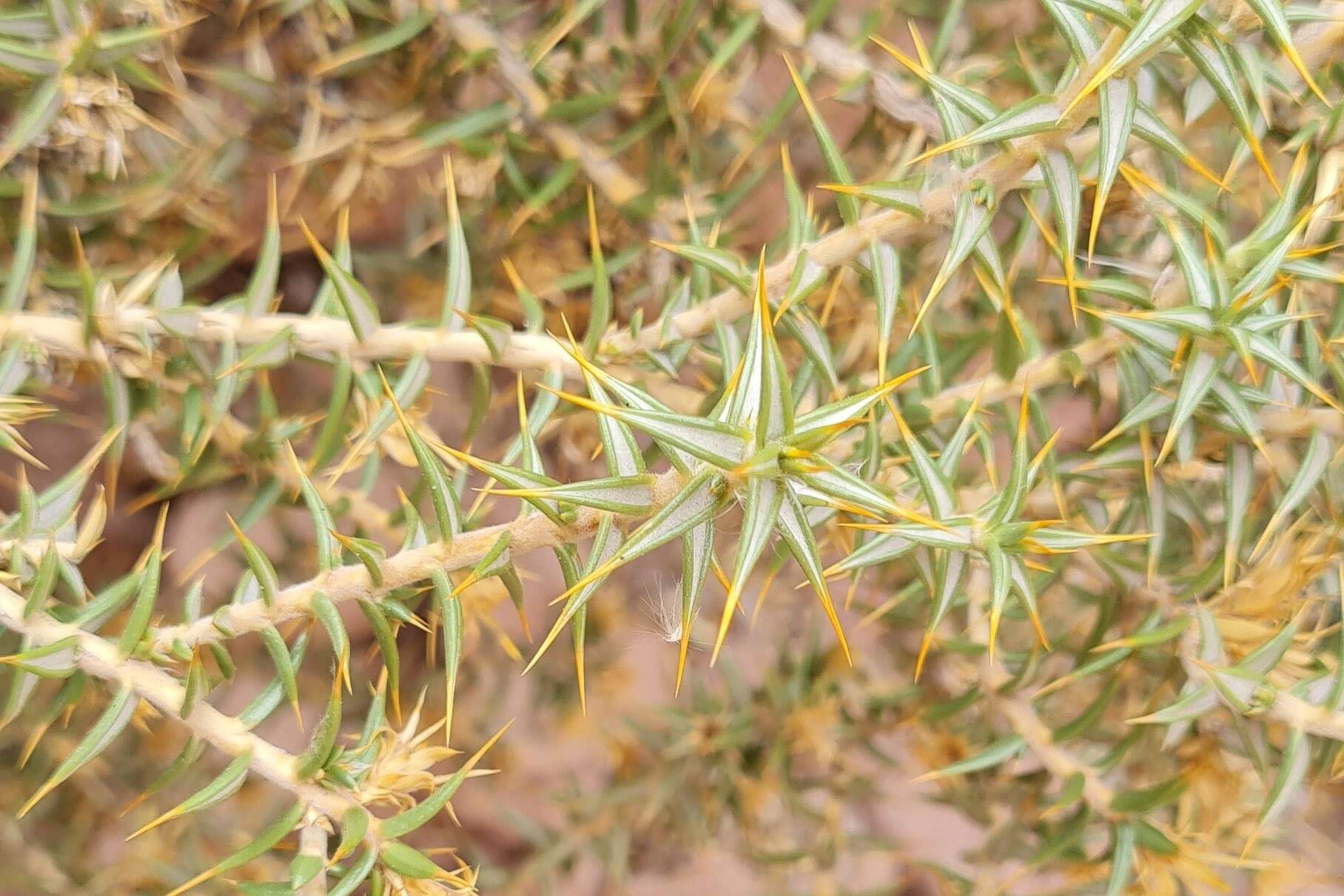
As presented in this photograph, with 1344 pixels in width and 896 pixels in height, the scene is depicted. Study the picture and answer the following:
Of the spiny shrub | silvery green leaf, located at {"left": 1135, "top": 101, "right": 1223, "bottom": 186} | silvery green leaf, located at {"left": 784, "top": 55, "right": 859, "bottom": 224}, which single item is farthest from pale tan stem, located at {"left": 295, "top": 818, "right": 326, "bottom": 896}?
silvery green leaf, located at {"left": 1135, "top": 101, "right": 1223, "bottom": 186}

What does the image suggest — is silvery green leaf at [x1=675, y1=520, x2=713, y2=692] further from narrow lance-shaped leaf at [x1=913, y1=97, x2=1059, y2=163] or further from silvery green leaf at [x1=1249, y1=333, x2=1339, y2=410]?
silvery green leaf at [x1=1249, y1=333, x2=1339, y2=410]

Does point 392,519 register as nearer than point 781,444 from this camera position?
No

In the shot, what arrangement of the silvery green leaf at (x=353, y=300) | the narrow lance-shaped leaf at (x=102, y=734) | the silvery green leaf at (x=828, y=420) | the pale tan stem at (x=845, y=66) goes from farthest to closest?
the pale tan stem at (x=845, y=66), the silvery green leaf at (x=353, y=300), the narrow lance-shaped leaf at (x=102, y=734), the silvery green leaf at (x=828, y=420)

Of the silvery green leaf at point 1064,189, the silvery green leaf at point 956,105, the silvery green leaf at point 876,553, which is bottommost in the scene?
the silvery green leaf at point 876,553

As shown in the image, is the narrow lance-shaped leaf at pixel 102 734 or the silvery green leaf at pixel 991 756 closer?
the narrow lance-shaped leaf at pixel 102 734

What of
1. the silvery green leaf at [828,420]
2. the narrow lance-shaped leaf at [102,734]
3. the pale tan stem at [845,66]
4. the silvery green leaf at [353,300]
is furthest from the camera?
the pale tan stem at [845,66]

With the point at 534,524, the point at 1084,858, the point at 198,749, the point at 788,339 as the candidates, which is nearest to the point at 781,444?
Result: the point at 534,524

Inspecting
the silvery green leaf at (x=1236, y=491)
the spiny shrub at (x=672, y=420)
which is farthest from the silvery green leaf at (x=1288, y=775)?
the silvery green leaf at (x=1236, y=491)

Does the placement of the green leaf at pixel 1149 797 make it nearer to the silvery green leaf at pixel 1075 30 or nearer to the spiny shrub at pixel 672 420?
the spiny shrub at pixel 672 420

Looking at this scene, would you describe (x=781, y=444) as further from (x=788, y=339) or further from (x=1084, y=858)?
(x=1084, y=858)
